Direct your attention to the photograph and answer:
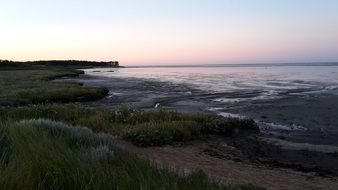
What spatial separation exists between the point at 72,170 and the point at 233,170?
5920 mm

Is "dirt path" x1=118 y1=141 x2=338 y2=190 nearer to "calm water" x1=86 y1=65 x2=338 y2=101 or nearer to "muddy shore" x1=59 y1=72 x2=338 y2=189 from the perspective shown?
"muddy shore" x1=59 y1=72 x2=338 y2=189

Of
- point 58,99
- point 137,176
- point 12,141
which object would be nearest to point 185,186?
point 137,176

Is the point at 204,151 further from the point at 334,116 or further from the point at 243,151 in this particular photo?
the point at 334,116

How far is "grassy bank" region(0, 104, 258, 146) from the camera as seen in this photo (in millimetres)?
14344

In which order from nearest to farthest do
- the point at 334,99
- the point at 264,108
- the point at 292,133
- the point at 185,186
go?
the point at 185,186 < the point at 292,133 < the point at 264,108 < the point at 334,99

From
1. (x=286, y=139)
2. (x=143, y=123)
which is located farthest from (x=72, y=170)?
(x=286, y=139)

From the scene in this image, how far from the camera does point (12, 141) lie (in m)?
7.42

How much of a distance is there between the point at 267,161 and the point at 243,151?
1.30 m

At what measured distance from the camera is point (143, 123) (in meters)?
16.0

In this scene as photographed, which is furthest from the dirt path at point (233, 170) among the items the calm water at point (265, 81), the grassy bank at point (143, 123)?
the calm water at point (265, 81)

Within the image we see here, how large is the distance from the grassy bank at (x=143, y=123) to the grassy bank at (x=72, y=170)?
6.56 metres

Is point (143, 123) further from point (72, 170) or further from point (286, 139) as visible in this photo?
point (72, 170)

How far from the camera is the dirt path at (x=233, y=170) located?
32.8 ft

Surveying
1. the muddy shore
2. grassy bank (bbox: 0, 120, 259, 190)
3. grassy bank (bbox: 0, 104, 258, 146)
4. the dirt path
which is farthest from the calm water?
grassy bank (bbox: 0, 120, 259, 190)
